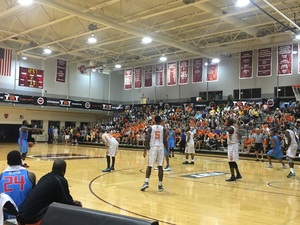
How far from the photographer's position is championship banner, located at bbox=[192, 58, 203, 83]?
2677 centimetres

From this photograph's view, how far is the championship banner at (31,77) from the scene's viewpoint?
26.6 meters

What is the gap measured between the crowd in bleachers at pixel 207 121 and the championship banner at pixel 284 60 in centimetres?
220

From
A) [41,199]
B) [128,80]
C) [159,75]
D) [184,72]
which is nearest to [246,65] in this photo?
[184,72]

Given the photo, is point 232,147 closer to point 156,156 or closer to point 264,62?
point 156,156

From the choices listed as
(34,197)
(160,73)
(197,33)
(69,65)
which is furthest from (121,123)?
(34,197)

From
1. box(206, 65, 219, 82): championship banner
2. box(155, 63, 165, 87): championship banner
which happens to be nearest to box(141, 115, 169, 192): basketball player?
box(206, 65, 219, 82): championship banner

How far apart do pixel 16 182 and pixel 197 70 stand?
24349mm

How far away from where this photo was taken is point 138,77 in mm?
30641

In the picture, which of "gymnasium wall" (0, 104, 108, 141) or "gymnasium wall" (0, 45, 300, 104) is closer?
"gymnasium wall" (0, 45, 300, 104)

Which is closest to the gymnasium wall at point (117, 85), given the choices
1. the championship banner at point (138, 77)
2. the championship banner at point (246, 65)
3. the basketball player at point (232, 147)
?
the championship banner at point (246, 65)

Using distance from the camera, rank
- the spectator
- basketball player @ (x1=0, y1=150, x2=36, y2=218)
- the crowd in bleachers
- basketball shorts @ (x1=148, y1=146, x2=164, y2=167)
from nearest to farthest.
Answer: the spectator
basketball player @ (x1=0, y1=150, x2=36, y2=218)
basketball shorts @ (x1=148, y1=146, x2=164, y2=167)
the crowd in bleachers

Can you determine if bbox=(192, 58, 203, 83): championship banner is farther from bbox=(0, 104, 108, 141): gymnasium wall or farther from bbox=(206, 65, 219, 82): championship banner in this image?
bbox=(0, 104, 108, 141): gymnasium wall

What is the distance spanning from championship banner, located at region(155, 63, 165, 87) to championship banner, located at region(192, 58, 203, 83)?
10.4 feet

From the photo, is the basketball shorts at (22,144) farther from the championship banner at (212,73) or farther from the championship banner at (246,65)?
the championship banner at (212,73)
